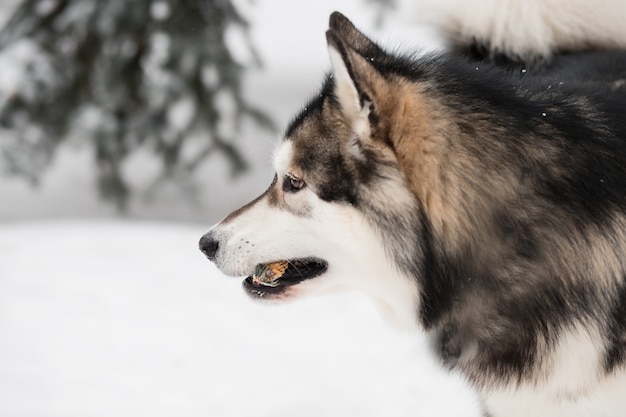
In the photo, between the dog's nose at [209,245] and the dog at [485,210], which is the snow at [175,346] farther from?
the dog at [485,210]

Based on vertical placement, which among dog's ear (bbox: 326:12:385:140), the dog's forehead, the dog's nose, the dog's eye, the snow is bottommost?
the snow

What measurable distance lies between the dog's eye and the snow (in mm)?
709

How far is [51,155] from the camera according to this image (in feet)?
16.1

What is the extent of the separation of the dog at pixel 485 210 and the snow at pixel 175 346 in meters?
0.62

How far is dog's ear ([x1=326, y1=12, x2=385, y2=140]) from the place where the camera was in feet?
5.87

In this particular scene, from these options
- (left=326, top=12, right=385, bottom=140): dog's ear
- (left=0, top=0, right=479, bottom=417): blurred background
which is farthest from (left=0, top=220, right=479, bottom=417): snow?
(left=326, top=12, right=385, bottom=140): dog's ear

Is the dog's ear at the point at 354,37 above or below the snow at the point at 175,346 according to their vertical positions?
above

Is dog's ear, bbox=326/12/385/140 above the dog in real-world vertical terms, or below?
above

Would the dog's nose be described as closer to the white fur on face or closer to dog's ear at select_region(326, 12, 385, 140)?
the white fur on face

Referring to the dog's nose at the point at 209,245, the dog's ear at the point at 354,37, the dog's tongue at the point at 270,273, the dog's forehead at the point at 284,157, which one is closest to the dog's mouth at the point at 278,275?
the dog's tongue at the point at 270,273

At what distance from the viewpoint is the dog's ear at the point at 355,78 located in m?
1.79

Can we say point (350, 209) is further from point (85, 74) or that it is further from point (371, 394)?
point (85, 74)

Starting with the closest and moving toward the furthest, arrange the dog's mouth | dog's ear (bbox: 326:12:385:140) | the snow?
dog's ear (bbox: 326:12:385:140) < the dog's mouth < the snow

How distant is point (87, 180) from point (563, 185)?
443 centimetres
